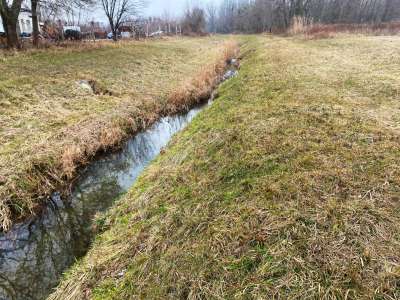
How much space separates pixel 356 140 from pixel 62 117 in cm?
737

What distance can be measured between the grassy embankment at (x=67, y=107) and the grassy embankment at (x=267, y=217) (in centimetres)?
181

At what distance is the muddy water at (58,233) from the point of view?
3705 millimetres

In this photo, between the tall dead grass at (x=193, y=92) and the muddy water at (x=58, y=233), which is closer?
the muddy water at (x=58, y=233)

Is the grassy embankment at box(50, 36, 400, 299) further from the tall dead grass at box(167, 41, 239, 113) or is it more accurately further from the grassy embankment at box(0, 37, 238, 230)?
the tall dead grass at box(167, 41, 239, 113)

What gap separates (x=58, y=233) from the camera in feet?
15.0

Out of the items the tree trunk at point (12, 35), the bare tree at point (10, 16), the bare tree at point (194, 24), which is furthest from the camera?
the bare tree at point (194, 24)

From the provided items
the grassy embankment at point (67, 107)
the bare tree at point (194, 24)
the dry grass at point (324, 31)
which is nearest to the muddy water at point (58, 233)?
the grassy embankment at point (67, 107)

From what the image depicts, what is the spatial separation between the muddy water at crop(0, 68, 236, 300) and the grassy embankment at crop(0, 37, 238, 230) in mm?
320

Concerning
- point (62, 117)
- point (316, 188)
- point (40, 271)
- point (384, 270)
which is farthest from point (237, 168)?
point (62, 117)

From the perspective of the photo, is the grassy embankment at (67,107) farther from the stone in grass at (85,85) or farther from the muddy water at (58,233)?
the muddy water at (58,233)

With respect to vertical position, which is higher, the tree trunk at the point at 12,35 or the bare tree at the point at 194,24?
the bare tree at the point at 194,24

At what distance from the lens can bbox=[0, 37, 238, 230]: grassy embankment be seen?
530 cm

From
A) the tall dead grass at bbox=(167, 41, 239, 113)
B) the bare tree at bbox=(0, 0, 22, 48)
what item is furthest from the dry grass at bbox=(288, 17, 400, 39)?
the bare tree at bbox=(0, 0, 22, 48)

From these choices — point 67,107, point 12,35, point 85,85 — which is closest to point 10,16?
point 12,35
